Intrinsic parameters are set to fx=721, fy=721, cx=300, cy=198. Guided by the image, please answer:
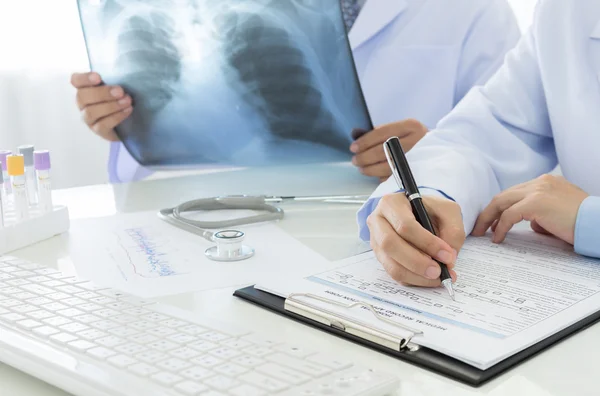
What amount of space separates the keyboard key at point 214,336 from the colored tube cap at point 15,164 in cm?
51

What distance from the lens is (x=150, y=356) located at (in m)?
0.55

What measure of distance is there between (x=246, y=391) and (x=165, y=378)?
0.20 ft

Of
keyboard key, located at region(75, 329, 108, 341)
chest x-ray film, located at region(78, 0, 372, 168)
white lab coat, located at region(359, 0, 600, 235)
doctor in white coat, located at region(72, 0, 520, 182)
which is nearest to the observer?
keyboard key, located at region(75, 329, 108, 341)

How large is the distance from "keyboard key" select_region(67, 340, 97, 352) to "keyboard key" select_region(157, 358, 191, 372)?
7cm

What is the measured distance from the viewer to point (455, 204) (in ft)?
2.97

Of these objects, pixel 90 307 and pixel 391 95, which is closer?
pixel 90 307

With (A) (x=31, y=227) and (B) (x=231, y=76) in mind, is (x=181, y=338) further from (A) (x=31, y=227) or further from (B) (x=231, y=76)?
(B) (x=231, y=76)

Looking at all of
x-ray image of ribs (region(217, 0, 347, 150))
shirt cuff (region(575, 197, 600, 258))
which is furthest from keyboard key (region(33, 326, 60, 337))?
x-ray image of ribs (region(217, 0, 347, 150))

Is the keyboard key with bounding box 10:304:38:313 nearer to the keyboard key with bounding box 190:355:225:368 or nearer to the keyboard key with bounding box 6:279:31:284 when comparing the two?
the keyboard key with bounding box 6:279:31:284

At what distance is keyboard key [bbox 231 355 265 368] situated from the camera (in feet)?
1.77

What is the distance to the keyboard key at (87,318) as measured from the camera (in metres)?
0.63

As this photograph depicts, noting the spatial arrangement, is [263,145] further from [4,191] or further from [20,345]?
Answer: [20,345]

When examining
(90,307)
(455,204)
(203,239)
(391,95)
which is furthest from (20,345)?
(391,95)

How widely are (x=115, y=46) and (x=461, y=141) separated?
0.65m
